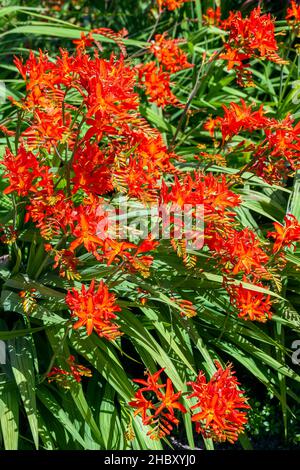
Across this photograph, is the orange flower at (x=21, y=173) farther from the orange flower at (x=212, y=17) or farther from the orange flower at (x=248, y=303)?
the orange flower at (x=212, y=17)

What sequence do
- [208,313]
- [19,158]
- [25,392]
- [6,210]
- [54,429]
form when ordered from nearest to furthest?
1. [19,158]
2. [25,392]
3. [54,429]
4. [208,313]
5. [6,210]

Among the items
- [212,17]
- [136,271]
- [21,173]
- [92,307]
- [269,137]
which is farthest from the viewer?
[212,17]

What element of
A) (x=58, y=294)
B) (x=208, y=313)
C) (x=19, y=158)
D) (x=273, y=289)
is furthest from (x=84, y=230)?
(x=273, y=289)

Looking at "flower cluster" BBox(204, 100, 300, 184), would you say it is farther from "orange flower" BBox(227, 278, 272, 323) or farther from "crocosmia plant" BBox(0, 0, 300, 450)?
"orange flower" BBox(227, 278, 272, 323)

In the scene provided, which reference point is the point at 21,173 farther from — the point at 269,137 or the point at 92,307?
the point at 269,137

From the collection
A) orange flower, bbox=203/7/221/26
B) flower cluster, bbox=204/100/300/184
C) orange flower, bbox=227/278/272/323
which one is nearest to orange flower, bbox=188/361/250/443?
orange flower, bbox=227/278/272/323

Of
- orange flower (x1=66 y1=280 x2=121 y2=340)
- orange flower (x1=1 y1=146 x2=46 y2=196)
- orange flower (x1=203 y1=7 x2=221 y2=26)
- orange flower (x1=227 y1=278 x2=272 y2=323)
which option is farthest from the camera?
orange flower (x1=203 y1=7 x2=221 y2=26)

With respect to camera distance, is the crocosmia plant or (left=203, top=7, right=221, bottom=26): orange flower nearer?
the crocosmia plant

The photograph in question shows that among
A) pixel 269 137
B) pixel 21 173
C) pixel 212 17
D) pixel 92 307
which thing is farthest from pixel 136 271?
pixel 212 17

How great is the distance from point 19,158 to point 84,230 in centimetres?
33

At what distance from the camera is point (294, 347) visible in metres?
2.74

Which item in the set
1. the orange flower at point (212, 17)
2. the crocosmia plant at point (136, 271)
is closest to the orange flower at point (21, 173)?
the crocosmia plant at point (136, 271)

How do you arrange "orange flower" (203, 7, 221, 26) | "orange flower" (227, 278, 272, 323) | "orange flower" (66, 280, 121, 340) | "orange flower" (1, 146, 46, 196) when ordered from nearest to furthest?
1. "orange flower" (66, 280, 121, 340)
2. "orange flower" (1, 146, 46, 196)
3. "orange flower" (227, 278, 272, 323)
4. "orange flower" (203, 7, 221, 26)
